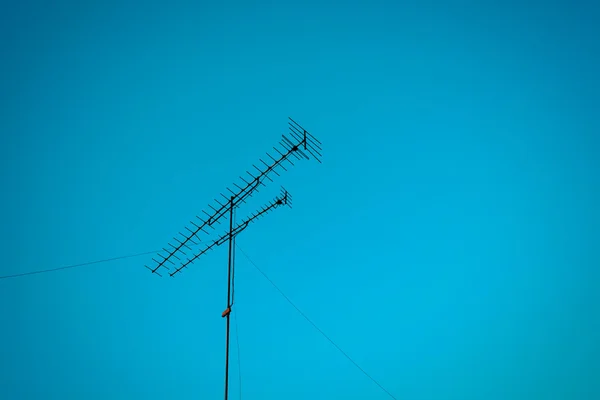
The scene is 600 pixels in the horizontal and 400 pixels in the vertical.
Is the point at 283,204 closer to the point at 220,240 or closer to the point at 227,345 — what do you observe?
the point at 220,240

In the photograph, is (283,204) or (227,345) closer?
(227,345)

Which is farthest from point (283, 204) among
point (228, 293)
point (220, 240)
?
point (228, 293)

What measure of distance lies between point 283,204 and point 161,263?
260cm

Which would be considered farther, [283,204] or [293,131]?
[283,204]

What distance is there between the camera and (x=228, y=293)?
8266mm

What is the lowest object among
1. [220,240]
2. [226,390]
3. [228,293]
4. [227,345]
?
[226,390]

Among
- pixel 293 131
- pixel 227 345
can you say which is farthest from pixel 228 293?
pixel 293 131

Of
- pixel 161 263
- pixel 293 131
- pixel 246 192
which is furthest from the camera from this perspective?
pixel 161 263

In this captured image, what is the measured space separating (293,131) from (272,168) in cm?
73

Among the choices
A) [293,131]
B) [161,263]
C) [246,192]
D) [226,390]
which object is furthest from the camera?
[161,263]

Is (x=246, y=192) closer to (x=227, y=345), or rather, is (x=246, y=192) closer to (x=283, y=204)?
(x=283, y=204)

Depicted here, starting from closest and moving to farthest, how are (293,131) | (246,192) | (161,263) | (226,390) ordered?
(226,390)
(293,131)
(246,192)
(161,263)

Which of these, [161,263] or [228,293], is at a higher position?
[161,263]

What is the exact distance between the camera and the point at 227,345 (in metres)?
7.77
